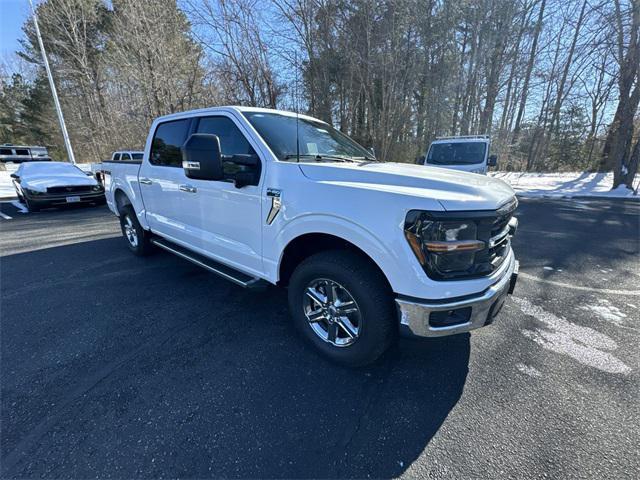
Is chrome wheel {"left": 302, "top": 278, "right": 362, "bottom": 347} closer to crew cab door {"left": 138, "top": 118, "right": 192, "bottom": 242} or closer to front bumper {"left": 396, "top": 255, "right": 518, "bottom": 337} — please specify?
front bumper {"left": 396, "top": 255, "right": 518, "bottom": 337}

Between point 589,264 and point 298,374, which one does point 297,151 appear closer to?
point 298,374

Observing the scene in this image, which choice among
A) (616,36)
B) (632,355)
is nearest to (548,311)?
(632,355)

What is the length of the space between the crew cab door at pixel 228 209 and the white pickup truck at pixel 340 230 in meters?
0.01

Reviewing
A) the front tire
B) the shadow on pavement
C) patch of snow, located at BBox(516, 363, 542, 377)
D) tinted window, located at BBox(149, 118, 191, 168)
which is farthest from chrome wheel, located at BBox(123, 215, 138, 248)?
patch of snow, located at BBox(516, 363, 542, 377)

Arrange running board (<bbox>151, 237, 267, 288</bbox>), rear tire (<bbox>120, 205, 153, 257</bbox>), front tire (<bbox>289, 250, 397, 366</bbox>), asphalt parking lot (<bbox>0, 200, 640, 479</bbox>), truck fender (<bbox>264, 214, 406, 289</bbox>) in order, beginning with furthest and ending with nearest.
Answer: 1. rear tire (<bbox>120, 205, 153, 257</bbox>)
2. running board (<bbox>151, 237, 267, 288</bbox>)
3. front tire (<bbox>289, 250, 397, 366</bbox>)
4. truck fender (<bbox>264, 214, 406, 289</bbox>)
5. asphalt parking lot (<bbox>0, 200, 640, 479</bbox>)

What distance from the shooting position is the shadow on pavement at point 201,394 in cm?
163

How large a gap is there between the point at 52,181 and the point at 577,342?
39.2 feet

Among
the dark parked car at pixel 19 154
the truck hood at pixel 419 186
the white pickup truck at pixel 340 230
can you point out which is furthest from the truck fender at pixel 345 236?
the dark parked car at pixel 19 154

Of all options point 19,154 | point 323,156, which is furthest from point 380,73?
point 19,154

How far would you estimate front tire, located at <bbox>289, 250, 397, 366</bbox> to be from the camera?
202 centimetres

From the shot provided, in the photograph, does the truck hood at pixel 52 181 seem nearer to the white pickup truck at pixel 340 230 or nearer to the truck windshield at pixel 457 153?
the white pickup truck at pixel 340 230

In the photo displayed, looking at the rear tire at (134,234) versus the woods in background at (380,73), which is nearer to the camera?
the rear tire at (134,234)

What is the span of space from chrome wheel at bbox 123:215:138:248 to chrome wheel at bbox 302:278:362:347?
3.70 meters

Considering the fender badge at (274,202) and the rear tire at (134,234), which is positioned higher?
the fender badge at (274,202)
